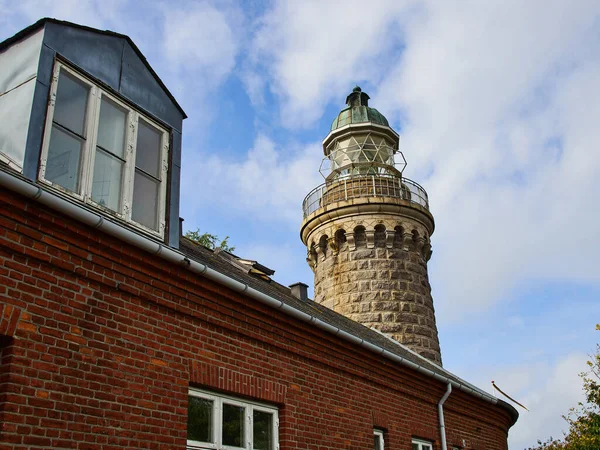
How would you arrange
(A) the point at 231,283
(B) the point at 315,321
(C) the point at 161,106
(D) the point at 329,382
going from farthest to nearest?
(D) the point at 329,382 < (B) the point at 315,321 < (C) the point at 161,106 < (A) the point at 231,283

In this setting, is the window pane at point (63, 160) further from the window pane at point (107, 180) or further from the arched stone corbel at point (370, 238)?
the arched stone corbel at point (370, 238)

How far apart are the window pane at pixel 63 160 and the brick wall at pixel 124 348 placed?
62 cm

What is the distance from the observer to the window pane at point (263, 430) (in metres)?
7.75

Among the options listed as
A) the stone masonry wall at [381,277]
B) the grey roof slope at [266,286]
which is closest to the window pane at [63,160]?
the grey roof slope at [266,286]

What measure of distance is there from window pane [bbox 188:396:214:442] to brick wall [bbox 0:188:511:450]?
194 millimetres

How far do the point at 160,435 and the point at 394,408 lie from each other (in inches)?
213

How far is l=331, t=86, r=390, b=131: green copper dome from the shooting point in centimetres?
2711

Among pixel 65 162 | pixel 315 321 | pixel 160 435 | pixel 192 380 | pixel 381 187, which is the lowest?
pixel 160 435

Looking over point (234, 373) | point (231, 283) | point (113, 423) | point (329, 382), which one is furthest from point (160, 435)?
point (329, 382)

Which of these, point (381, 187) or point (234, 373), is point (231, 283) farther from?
point (381, 187)

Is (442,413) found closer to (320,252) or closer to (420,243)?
(420,243)

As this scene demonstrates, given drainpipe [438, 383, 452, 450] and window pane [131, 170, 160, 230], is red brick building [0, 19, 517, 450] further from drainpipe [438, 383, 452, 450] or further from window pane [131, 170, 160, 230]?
drainpipe [438, 383, 452, 450]

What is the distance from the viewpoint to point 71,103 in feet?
Result: 21.9

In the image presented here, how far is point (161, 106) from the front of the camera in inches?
309
